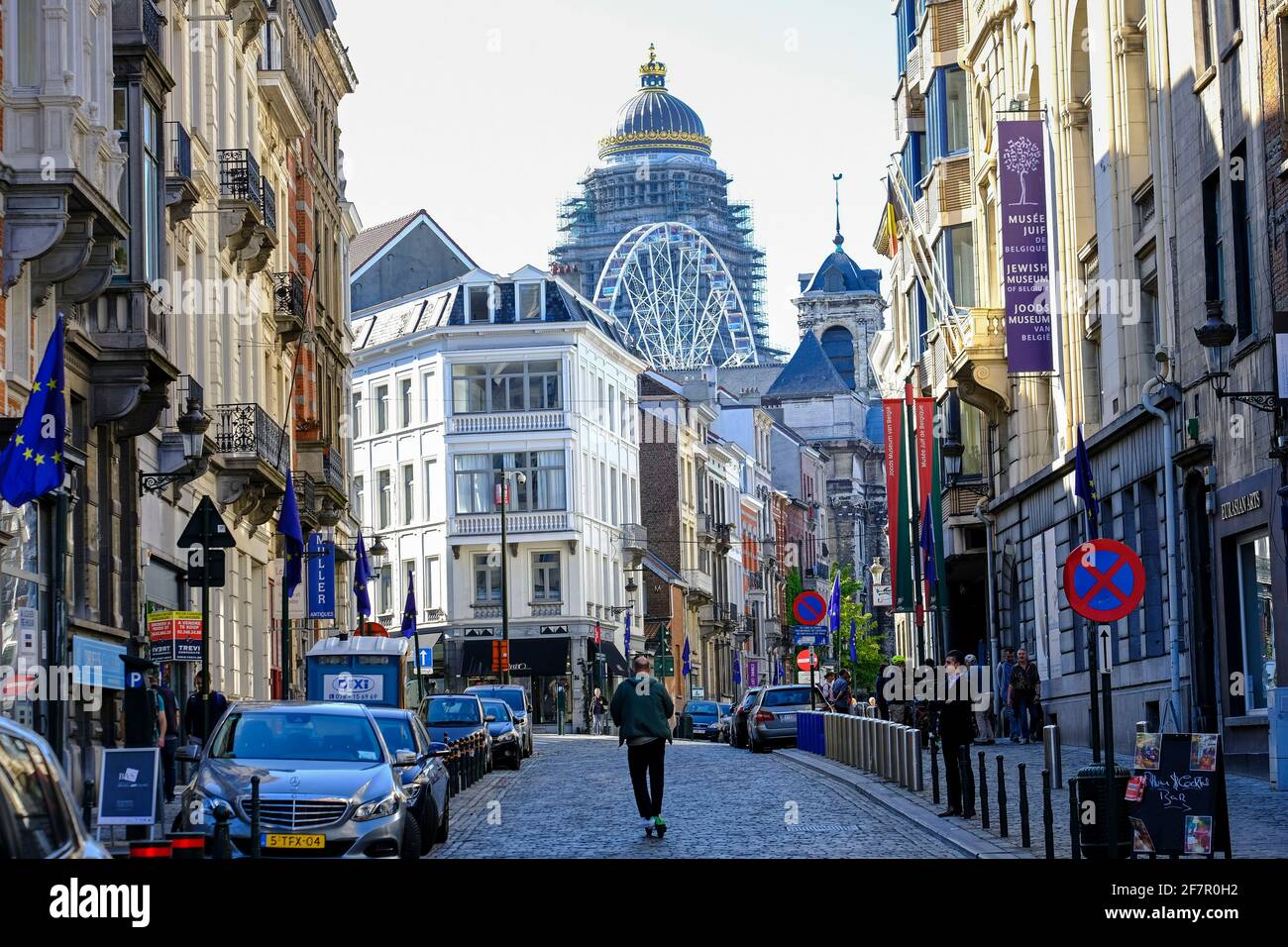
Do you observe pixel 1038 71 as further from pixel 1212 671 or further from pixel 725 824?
pixel 725 824

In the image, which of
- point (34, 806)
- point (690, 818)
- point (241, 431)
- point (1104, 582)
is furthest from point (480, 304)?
point (34, 806)

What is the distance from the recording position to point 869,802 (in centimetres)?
2738

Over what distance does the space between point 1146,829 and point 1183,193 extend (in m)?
18.1

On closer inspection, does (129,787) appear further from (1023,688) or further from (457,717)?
(1023,688)

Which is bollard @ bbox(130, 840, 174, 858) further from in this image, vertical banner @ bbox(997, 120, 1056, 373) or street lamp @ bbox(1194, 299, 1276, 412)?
vertical banner @ bbox(997, 120, 1056, 373)

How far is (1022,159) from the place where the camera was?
42.2m

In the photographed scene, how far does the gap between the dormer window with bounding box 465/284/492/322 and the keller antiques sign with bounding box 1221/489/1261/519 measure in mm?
59644

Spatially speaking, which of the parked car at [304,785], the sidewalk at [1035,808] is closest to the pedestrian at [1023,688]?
the sidewalk at [1035,808]

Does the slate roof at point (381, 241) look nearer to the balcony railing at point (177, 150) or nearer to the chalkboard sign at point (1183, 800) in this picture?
the balcony railing at point (177, 150)

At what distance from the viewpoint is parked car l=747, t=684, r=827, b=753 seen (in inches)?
1836

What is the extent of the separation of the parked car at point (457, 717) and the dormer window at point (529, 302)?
49.3 metres

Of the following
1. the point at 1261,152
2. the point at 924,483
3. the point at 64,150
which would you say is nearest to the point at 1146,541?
the point at 1261,152

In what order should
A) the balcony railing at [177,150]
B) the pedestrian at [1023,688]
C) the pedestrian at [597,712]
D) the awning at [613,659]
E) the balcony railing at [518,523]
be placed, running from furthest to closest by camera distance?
the awning at [613,659] < the balcony railing at [518,523] < the pedestrian at [597,712] < the pedestrian at [1023,688] < the balcony railing at [177,150]

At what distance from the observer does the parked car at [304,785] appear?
Result: 57.8 ft
